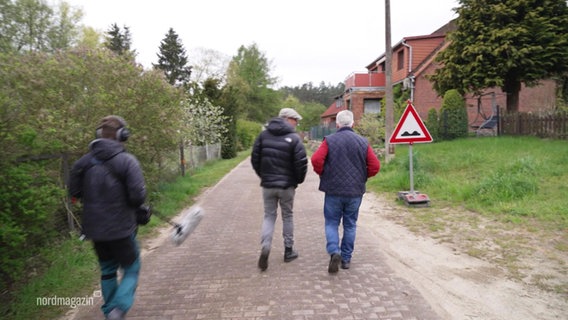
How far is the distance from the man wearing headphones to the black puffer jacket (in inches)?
69.6

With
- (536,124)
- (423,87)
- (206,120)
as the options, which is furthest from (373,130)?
(423,87)

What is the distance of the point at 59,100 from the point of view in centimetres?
602

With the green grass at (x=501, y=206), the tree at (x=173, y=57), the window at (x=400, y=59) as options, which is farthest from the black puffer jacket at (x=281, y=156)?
the tree at (x=173, y=57)

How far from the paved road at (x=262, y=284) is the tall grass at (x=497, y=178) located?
2819 millimetres

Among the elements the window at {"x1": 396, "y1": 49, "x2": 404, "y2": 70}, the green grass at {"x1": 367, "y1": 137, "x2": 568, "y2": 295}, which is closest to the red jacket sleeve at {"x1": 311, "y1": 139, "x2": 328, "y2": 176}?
the green grass at {"x1": 367, "y1": 137, "x2": 568, "y2": 295}

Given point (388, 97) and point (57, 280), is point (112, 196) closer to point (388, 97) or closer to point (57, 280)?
point (57, 280)

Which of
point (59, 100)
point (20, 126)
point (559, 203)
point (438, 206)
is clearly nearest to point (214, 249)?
point (20, 126)

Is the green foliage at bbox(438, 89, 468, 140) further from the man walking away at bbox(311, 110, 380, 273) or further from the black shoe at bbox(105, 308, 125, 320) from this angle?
the black shoe at bbox(105, 308, 125, 320)

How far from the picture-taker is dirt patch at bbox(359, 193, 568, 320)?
3621 millimetres

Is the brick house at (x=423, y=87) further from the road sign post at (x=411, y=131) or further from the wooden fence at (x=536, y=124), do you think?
the road sign post at (x=411, y=131)

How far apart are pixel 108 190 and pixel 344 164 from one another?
2489 mm

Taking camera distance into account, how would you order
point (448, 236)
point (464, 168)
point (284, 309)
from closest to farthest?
point (284, 309)
point (448, 236)
point (464, 168)

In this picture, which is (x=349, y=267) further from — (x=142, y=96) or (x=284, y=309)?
(x=142, y=96)

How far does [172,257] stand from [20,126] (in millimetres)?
2433
